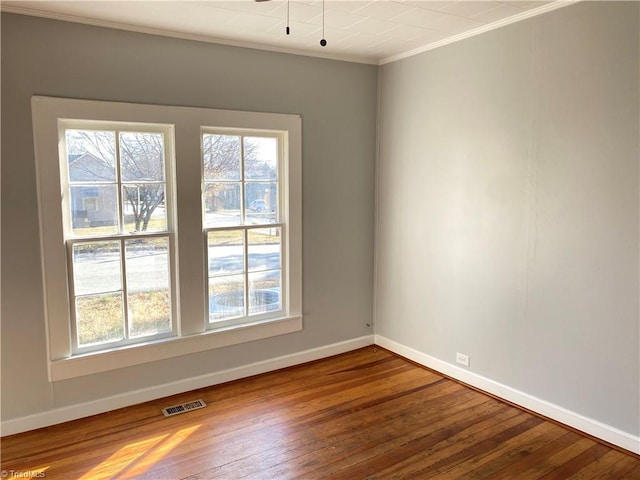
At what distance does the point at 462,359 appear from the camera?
144 inches

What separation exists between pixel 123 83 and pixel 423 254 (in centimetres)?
262

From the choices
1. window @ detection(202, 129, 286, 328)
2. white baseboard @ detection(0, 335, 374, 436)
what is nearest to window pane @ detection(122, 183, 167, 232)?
window @ detection(202, 129, 286, 328)

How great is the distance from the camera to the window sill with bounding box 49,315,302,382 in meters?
3.06

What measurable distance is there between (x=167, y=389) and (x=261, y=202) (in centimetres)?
159

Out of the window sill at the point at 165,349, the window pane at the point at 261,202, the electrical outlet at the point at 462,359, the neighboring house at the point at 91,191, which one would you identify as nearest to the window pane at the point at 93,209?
the neighboring house at the point at 91,191

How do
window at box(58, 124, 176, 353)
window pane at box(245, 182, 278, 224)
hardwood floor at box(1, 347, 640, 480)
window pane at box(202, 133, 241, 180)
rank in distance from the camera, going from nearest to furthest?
1. hardwood floor at box(1, 347, 640, 480)
2. window at box(58, 124, 176, 353)
3. window pane at box(202, 133, 241, 180)
4. window pane at box(245, 182, 278, 224)

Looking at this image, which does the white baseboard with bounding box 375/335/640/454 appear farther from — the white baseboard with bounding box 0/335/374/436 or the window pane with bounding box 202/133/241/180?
the window pane with bounding box 202/133/241/180

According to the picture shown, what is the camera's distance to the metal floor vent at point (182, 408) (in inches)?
126

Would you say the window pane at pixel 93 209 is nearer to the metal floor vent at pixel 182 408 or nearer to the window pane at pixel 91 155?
the window pane at pixel 91 155

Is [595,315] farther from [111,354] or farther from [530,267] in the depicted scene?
[111,354]

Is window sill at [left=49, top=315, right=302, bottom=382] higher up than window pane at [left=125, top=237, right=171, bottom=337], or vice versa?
window pane at [left=125, top=237, right=171, bottom=337]

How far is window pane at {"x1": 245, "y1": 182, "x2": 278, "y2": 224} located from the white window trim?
0.33ft

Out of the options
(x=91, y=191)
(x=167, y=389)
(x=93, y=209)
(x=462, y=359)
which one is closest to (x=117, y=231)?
(x=93, y=209)

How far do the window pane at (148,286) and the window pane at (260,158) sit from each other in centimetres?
87
